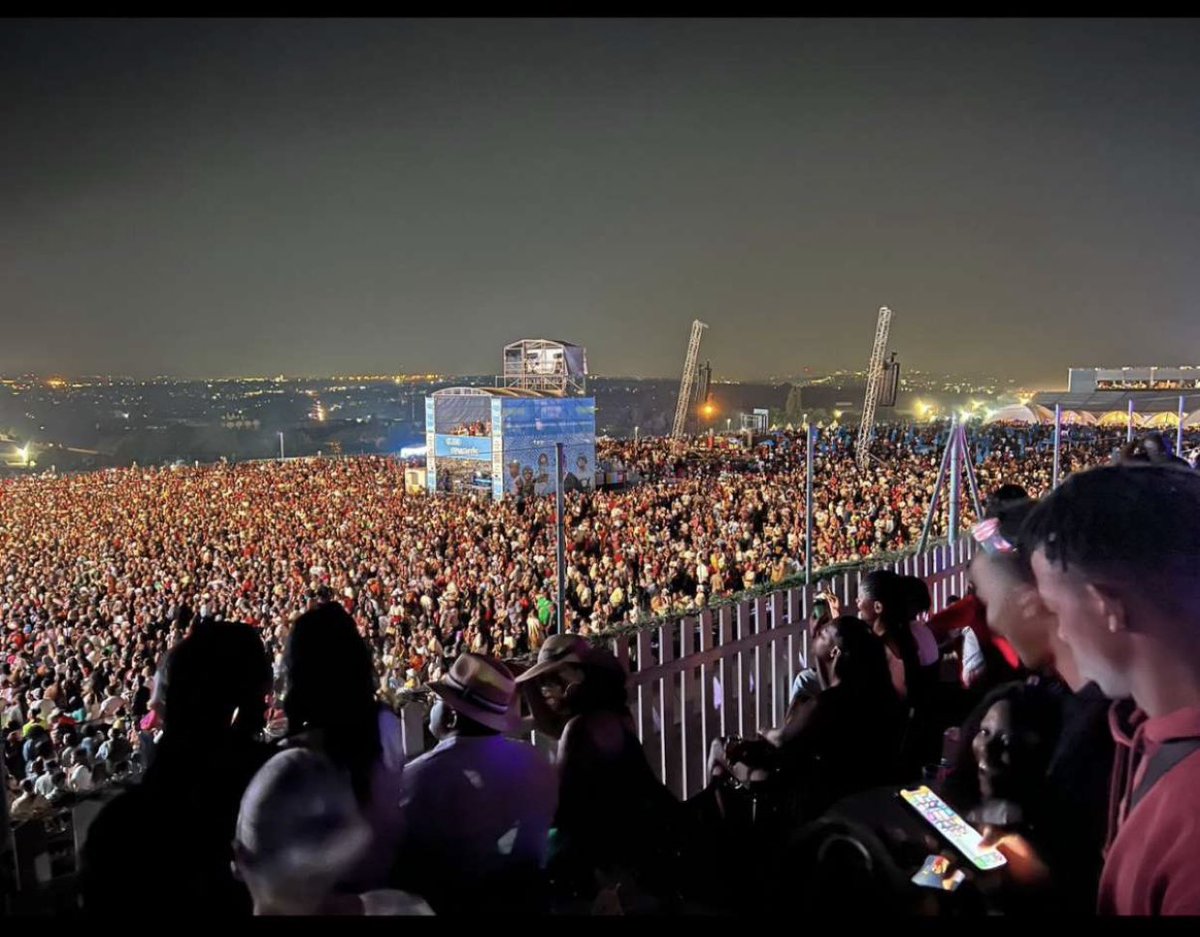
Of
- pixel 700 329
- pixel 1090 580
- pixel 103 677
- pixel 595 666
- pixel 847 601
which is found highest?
pixel 700 329

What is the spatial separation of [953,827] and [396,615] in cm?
915

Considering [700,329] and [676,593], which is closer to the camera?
[676,593]

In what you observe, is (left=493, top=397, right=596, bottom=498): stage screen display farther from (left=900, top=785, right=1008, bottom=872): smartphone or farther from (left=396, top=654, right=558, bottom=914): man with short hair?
(left=900, top=785, right=1008, bottom=872): smartphone

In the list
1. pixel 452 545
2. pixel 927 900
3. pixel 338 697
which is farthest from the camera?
pixel 452 545

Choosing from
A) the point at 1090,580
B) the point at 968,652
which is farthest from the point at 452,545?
the point at 1090,580

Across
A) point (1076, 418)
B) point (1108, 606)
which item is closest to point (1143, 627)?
point (1108, 606)

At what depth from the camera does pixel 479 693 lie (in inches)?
88.7

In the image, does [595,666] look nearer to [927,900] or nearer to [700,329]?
[927,900]

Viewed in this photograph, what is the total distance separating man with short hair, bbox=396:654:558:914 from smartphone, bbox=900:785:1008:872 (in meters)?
0.97

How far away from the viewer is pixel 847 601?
212 inches

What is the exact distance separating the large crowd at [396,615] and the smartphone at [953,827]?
0.33 meters

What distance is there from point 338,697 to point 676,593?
9.75 m

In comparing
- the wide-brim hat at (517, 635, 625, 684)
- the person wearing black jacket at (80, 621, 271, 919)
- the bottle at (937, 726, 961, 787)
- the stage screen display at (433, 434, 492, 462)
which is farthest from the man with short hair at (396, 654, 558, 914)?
the stage screen display at (433, 434, 492, 462)

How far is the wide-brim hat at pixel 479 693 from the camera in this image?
2244mm
